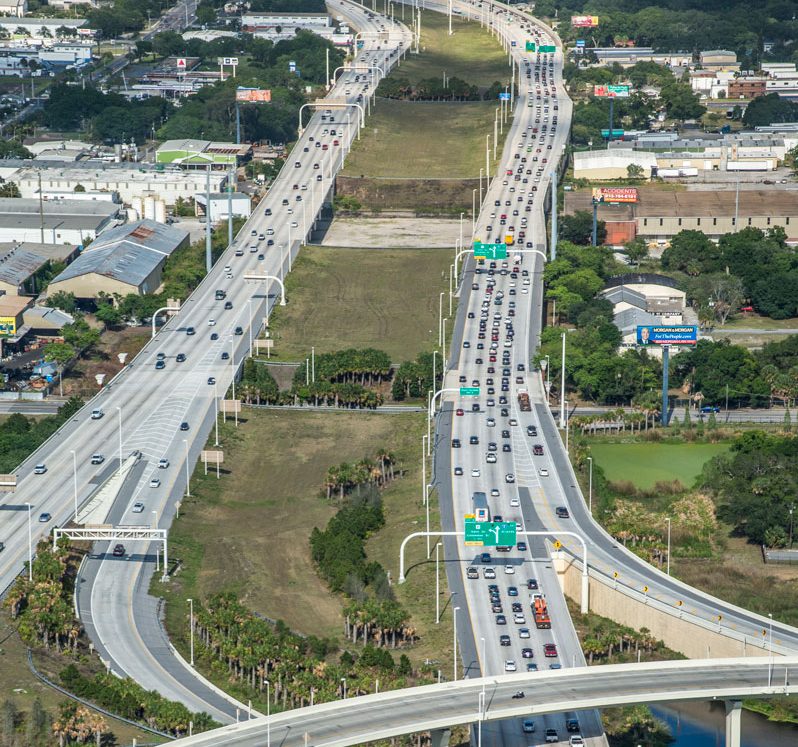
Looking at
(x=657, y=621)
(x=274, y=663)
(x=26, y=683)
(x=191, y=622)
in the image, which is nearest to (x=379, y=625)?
(x=274, y=663)

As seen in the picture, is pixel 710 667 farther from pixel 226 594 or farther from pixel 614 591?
pixel 226 594

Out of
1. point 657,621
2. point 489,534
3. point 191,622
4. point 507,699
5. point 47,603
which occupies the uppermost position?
point 489,534

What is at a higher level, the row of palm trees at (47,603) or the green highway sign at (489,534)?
the green highway sign at (489,534)

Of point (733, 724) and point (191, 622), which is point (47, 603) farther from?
point (733, 724)

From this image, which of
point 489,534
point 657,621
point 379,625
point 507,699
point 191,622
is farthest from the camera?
point 489,534

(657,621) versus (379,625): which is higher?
(657,621)

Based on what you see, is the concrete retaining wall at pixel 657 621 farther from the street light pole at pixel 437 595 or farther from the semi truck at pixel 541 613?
the street light pole at pixel 437 595

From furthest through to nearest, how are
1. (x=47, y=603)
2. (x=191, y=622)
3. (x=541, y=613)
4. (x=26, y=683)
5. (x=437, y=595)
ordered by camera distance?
(x=437, y=595) < (x=191, y=622) < (x=541, y=613) < (x=47, y=603) < (x=26, y=683)

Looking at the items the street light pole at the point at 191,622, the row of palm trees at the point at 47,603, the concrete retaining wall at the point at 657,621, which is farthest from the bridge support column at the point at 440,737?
the row of palm trees at the point at 47,603
